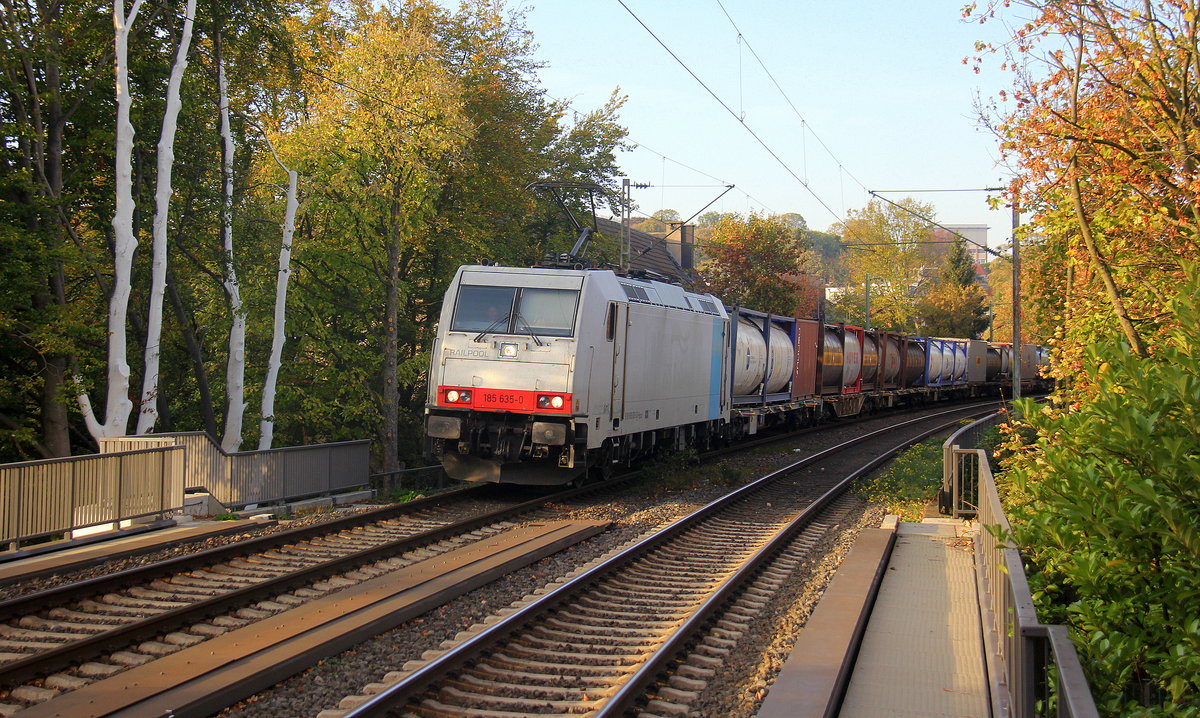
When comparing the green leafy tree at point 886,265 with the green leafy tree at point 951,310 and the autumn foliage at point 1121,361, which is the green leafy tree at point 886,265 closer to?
the green leafy tree at point 951,310

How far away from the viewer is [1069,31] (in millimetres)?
10344

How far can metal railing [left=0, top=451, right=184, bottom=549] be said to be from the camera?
1051 centimetres

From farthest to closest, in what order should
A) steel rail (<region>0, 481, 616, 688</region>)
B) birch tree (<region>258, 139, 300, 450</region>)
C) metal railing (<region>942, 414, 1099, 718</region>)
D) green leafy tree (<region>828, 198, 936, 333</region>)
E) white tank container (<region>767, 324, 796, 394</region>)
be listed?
green leafy tree (<region>828, 198, 936, 333</region>) → white tank container (<region>767, 324, 796, 394</region>) → birch tree (<region>258, 139, 300, 450</region>) → steel rail (<region>0, 481, 616, 688</region>) → metal railing (<region>942, 414, 1099, 718</region>)

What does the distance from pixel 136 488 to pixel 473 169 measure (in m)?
16.2

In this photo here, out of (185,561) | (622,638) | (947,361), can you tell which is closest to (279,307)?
(185,561)

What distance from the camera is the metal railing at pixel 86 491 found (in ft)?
34.5

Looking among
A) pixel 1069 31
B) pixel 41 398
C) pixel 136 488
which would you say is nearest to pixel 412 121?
pixel 41 398

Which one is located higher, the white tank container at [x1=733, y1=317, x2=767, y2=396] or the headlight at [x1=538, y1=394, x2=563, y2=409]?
the white tank container at [x1=733, y1=317, x2=767, y2=396]

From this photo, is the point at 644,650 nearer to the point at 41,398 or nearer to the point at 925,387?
the point at 41,398

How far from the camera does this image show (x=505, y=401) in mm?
13820

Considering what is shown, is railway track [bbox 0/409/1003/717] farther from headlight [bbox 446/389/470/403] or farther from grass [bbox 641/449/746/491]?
grass [bbox 641/449/746/491]

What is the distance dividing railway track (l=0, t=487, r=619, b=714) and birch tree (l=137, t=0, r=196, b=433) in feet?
23.6

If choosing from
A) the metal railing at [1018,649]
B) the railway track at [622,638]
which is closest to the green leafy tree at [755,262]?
the railway track at [622,638]

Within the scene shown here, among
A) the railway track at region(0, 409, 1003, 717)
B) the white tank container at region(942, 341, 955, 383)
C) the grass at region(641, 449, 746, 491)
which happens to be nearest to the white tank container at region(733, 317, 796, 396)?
the grass at region(641, 449, 746, 491)
